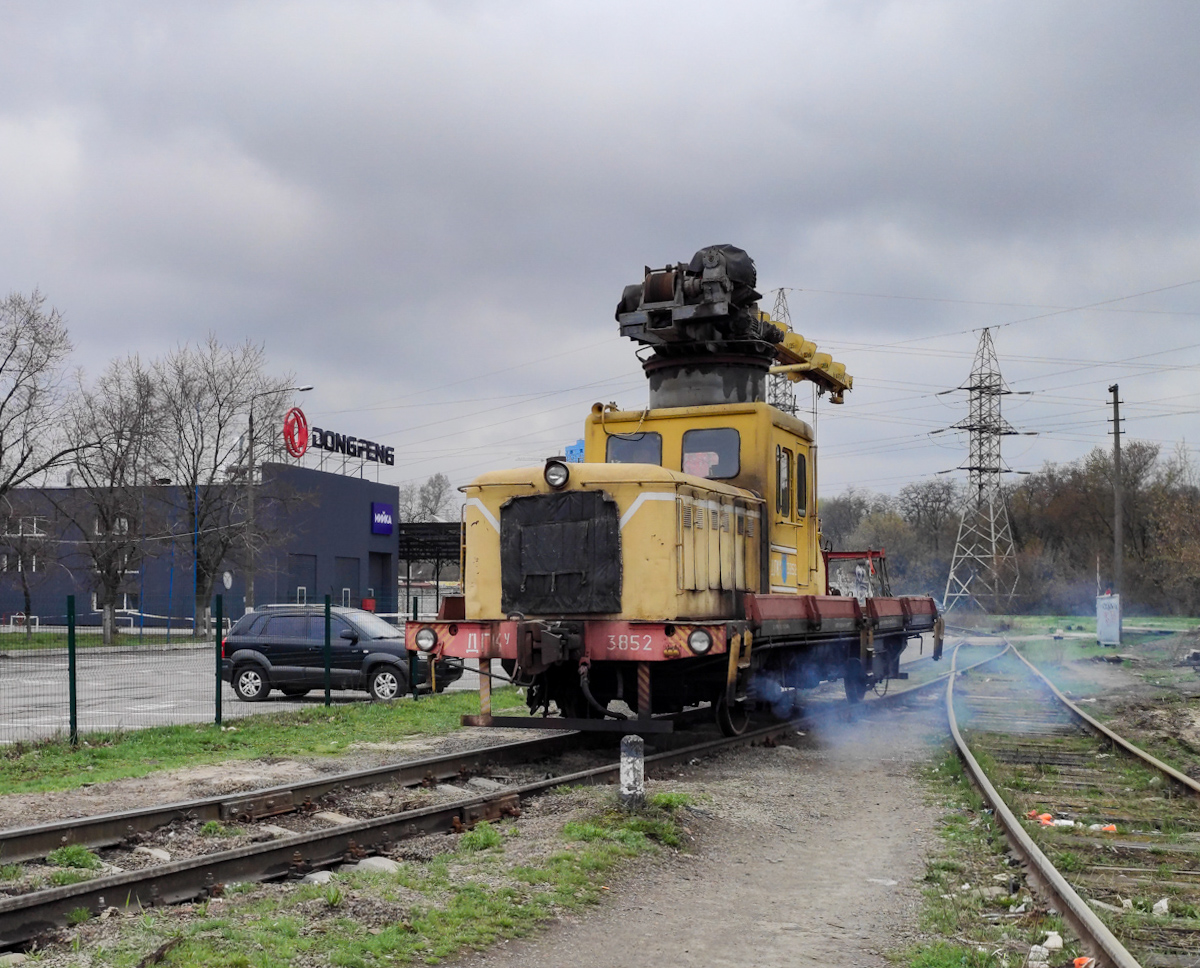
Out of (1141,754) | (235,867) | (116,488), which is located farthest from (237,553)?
(235,867)

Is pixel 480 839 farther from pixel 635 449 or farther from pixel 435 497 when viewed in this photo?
pixel 435 497

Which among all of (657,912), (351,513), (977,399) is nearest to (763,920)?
(657,912)

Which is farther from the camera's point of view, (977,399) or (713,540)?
(977,399)

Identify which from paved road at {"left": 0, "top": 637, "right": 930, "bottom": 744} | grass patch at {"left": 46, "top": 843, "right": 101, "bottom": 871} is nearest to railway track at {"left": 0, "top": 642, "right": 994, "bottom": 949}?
grass patch at {"left": 46, "top": 843, "right": 101, "bottom": 871}

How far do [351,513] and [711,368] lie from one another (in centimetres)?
4988

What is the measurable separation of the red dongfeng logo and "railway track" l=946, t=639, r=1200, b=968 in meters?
37.2

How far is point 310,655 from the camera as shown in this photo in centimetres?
1969

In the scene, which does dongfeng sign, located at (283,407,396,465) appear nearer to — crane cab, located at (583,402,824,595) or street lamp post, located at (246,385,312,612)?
street lamp post, located at (246,385,312,612)

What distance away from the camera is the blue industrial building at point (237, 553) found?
44.4m

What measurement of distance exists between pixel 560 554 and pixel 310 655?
9570mm

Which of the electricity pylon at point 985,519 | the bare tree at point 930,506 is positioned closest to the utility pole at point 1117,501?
the electricity pylon at point 985,519

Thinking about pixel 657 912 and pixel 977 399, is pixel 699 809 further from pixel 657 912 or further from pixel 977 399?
pixel 977 399

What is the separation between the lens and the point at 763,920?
6.62 m

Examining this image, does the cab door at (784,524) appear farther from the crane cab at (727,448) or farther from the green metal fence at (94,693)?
the green metal fence at (94,693)
